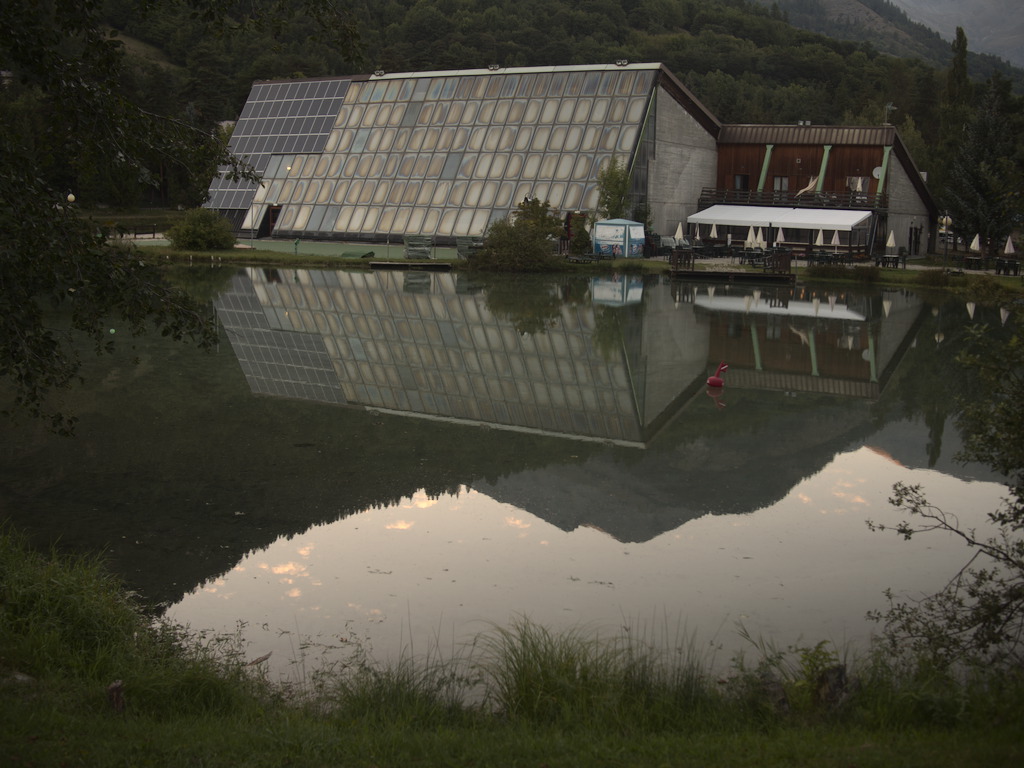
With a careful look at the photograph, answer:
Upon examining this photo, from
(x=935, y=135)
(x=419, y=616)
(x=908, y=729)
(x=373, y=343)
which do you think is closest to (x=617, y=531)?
(x=419, y=616)

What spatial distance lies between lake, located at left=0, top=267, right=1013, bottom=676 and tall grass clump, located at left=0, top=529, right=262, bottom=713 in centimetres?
52

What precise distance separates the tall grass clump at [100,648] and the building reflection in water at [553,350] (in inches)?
311

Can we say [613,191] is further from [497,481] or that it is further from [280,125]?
[497,481]

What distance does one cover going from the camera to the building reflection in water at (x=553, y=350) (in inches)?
655

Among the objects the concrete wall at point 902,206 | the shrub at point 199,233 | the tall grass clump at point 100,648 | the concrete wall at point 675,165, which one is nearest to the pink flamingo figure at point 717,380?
the tall grass clump at point 100,648

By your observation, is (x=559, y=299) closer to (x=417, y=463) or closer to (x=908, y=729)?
(x=417, y=463)

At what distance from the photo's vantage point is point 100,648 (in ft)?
23.4

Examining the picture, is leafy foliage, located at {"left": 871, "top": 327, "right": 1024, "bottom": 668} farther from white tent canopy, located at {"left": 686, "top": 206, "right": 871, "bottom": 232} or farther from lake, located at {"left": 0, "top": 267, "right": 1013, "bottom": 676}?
white tent canopy, located at {"left": 686, "top": 206, "right": 871, "bottom": 232}

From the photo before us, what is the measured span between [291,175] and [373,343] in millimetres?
36503

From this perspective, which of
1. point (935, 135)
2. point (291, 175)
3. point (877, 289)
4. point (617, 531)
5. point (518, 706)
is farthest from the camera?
point (935, 135)

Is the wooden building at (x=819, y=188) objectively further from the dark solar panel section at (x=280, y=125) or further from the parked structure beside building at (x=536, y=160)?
the dark solar panel section at (x=280, y=125)

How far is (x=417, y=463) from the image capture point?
13094 mm

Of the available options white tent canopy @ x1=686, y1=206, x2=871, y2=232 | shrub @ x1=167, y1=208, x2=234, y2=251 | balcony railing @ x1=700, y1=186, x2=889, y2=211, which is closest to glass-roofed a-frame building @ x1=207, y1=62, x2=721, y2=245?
balcony railing @ x1=700, y1=186, x2=889, y2=211

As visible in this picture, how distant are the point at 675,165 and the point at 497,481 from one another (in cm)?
4066
